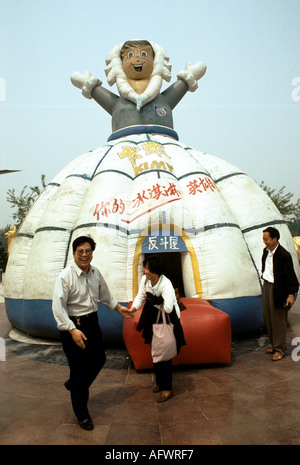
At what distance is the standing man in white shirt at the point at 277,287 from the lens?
3.71m

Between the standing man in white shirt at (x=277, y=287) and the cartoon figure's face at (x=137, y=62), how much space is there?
176 inches

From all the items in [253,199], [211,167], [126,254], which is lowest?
[126,254]

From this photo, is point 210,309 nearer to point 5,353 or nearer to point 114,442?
point 114,442

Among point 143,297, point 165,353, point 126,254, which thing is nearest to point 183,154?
point 126,254

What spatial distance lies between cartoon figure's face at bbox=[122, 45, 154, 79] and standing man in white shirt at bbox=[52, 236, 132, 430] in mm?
5126

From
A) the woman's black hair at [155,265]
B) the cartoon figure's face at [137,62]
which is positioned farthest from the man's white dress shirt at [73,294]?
the cartoon figure's face at [137,62]

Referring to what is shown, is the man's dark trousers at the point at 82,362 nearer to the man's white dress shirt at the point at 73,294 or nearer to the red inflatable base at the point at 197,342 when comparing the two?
the man's white dress shirt at the point at 73,294

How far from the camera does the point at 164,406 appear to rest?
9.05 ft

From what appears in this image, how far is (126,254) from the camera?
4469mm

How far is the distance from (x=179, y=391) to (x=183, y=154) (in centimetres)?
381

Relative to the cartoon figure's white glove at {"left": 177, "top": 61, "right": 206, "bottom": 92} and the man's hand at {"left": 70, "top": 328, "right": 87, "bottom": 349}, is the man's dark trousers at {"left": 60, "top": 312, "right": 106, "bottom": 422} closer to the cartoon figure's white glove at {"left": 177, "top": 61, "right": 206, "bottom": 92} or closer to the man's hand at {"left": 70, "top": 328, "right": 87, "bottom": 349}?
the man's hand at {"left": 70, "top": 328, "right": 87, "bottom": 349}

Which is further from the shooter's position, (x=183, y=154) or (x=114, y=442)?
(x=183, y=154)

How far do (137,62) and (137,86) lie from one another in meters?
0.44

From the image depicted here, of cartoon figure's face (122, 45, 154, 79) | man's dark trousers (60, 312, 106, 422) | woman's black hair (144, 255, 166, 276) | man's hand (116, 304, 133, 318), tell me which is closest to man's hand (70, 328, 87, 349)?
man's dark trousers (60, 312, 106, 422)
